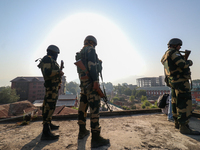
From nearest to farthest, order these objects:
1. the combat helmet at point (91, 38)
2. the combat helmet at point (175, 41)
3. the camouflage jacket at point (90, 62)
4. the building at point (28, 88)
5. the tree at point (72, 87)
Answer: the camouflage jacket at point (90, 62)
the combat helmet at point (91, 38)
the combat helmet at point (175, 41)
the building at point (28, 88)
the tree at point (72, 87)

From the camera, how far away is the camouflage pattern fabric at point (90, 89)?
6.64ft

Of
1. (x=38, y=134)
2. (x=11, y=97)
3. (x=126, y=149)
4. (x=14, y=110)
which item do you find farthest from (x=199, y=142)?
(x=11, y=97)

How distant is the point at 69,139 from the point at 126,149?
113cm

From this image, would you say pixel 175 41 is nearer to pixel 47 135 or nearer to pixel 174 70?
pixel 174 70

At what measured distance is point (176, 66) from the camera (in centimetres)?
254

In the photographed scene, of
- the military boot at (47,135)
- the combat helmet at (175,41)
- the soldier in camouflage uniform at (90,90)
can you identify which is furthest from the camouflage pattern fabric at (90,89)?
the combat helmet at (175,41)

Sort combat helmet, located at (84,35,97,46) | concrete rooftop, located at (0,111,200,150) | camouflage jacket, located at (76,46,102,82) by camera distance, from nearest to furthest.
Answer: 1. concrete rooftop, located at (0,111,200,150)
2. camouflage jacket, located at (76,46,102,82)
3. combat helmet, located at (84,35,97,46)

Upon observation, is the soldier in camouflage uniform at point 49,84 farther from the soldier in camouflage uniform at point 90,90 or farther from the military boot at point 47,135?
the soldier in camouflage uniform at point 90,90

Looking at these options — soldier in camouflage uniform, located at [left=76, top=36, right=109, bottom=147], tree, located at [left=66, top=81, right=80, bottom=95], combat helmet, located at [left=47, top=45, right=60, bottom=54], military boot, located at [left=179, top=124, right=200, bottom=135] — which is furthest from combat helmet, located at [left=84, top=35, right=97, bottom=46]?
tree, located at [left=66, top=81, right=80, bottom=95]

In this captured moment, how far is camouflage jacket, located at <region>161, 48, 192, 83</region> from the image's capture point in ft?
7.79

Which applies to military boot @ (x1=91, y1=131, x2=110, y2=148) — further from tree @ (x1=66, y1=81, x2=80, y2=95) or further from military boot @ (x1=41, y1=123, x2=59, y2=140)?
tree @ (x1=66, y1=81, x2=80, y2=95)

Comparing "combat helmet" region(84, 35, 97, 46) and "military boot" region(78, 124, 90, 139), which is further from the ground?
"combat helmet" region(84, 35, 97, 46)

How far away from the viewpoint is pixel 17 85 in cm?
4009

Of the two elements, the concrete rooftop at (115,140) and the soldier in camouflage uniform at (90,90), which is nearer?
the concrete rooftop at (115,140)
